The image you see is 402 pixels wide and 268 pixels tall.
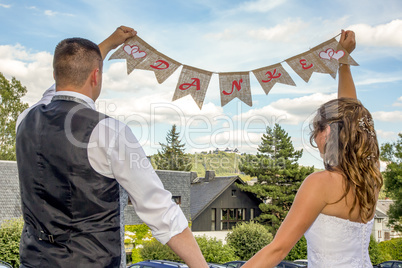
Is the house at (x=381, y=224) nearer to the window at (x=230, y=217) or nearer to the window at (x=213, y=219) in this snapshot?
the window at (x=230, y=217)

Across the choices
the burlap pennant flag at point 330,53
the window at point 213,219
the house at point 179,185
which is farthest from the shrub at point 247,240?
the burlap pennant flag at point 330,53

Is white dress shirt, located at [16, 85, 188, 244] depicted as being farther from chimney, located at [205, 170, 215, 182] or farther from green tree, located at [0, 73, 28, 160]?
chimney, located at [205, 170, 215, 182]

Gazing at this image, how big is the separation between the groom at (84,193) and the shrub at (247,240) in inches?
1142

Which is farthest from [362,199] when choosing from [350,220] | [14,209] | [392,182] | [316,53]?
[392,182]

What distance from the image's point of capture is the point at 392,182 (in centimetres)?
3778

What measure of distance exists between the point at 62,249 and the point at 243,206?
132 ft

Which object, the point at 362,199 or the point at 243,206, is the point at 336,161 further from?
the point at 243,206

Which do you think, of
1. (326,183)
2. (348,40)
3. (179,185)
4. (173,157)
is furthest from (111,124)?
(173,157)

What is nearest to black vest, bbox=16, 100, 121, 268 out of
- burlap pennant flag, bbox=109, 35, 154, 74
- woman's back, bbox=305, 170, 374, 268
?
woman's back, bbox=305, 170, 374, 268

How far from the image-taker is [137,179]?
174cm

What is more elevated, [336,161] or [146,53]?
[146,53]

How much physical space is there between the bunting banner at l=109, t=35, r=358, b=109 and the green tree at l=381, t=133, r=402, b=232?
35.1m

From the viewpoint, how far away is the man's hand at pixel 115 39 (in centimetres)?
307

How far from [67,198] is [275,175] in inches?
1726
